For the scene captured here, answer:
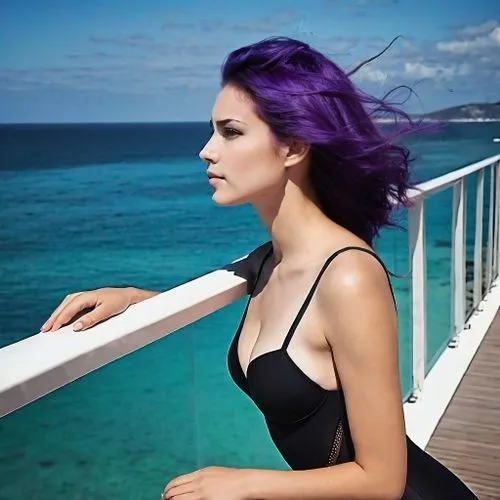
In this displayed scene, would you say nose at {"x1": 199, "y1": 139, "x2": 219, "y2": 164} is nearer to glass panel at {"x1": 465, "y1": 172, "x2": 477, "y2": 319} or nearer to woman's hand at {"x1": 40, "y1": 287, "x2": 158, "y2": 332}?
woman's hand at {"x1": 40, "y1": 287, "x2": 158, "y2": 332}

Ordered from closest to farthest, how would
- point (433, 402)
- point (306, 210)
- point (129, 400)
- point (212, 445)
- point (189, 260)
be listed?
point (129, 400), point (306, 210), point (212, 445), point (433, 402), point (189, 260)

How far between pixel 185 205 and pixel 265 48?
38.0 meters

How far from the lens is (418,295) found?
3426 mm

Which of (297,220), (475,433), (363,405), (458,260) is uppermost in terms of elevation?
(297,220)

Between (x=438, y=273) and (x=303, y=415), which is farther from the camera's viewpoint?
(x=438, y=273)

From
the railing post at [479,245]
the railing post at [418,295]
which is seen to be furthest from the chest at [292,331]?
the railing post at [479,245]

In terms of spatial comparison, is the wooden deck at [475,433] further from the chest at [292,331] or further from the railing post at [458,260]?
the chest at [292,331]

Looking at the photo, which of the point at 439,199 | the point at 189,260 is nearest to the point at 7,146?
the point at 189,260

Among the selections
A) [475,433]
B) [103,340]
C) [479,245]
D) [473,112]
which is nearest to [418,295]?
[475,433]

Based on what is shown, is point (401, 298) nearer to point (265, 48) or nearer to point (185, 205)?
point (265, 48)

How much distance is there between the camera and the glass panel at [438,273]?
362 cm

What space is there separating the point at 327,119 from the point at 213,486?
0.69 meters

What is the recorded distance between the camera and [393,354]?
1.34 meters

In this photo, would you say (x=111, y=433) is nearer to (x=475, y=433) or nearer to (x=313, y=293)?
(x=313, y=293)
